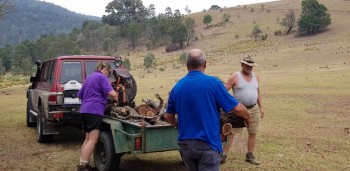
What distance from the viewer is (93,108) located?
657 cm

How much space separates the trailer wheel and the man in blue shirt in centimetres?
248

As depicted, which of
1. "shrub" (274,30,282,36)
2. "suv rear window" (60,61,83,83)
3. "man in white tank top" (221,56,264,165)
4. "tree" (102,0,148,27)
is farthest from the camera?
"tree" (102,0,148,27)

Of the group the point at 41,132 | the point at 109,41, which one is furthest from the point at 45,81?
the point at 109,41

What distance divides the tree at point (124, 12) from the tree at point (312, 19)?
60144mm

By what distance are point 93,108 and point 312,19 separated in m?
58.5

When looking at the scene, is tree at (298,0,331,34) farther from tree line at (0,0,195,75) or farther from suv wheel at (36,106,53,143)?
suv wheel at (36,106,53,143)

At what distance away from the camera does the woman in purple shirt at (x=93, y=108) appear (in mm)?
6578

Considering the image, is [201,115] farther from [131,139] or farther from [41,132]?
[41,132]

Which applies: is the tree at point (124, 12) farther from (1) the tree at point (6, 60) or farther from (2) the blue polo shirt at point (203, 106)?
(2) the blue polo shirt at point (203, 106)

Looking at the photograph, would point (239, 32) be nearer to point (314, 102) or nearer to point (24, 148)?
point (314, 102)

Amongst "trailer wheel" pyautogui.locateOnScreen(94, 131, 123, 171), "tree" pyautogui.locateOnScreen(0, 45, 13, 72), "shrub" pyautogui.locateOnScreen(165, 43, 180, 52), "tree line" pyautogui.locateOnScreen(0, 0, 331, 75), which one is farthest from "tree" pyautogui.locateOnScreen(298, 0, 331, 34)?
"trailer wheel" pyautogui.locateOnScreen(94, 131, 123, 171)

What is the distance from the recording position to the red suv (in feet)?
28.2

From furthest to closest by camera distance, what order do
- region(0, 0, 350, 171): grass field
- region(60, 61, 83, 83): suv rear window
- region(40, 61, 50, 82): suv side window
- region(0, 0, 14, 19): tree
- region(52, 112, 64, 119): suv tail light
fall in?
region(0, 0, 14, 19): tree < region(40, 61, 50, 82): suv side window < region(60, 61, 83, 83): suv rear window < region(52, 112, 64, 119): suv tail light < region(0, 0, 350, 171): grass field

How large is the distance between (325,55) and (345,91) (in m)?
24.0
